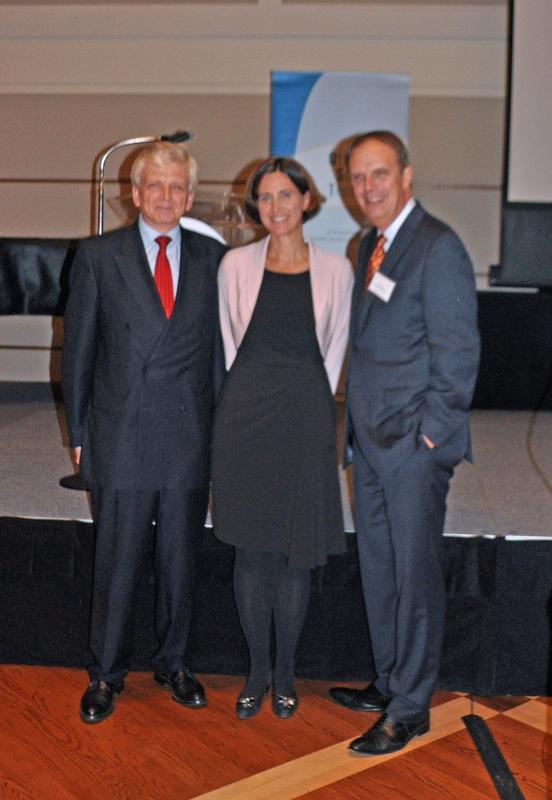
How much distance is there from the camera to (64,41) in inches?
233

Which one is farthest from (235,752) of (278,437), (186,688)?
(278,437)

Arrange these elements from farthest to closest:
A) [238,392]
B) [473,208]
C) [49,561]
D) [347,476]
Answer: [473,208] < [347,476] < [49,561] < [238,392]

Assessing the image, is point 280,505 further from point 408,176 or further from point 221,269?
point 408,176

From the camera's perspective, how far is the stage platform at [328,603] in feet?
8.55

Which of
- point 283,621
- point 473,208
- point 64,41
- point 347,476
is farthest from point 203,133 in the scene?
point 283,621

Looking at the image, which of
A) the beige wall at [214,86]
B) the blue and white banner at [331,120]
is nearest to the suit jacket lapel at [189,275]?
the blue and white banner at [331,120]

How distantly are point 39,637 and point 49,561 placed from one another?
23cm

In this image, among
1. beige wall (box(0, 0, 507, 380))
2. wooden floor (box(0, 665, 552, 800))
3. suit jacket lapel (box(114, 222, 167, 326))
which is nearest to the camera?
wooden floor (box(0, 665, 552, 800))

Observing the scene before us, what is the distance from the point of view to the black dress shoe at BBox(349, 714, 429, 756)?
2.21 m

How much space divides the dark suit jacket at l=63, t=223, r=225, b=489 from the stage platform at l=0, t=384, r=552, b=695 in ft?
1.41

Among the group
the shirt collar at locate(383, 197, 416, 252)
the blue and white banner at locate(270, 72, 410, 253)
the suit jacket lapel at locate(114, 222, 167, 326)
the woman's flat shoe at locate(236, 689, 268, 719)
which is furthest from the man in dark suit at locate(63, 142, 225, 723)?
the blue and white banner at locate(270, 72, 410, 253)

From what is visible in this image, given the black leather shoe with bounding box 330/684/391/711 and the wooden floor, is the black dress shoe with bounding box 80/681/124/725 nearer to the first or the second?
the wooden floor

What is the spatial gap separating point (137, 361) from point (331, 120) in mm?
3807

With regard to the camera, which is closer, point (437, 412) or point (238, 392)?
point (437, 412)
